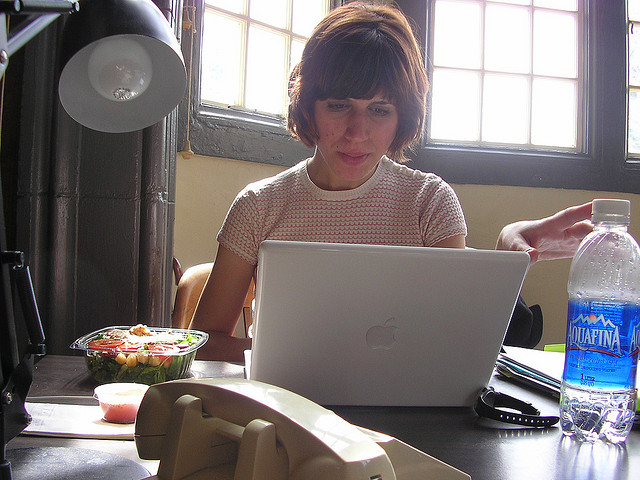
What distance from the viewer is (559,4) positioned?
3051 mm

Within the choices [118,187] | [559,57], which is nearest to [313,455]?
[118,187]

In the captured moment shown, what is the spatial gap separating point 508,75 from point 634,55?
667 millimetres

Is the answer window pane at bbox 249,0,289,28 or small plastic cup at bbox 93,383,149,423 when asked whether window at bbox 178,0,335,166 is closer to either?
window pane at bbox 249,0,289,28

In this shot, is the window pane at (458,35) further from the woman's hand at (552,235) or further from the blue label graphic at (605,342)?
the blue label graphic at (605,342)

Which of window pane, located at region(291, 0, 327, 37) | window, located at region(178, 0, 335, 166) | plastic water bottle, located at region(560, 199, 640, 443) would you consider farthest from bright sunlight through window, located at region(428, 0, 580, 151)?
plastic water bottle, located at region(560, 199, 640, 443)

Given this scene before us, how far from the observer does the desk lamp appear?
1.72 feet

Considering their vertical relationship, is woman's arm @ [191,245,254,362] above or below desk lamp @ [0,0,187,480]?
below

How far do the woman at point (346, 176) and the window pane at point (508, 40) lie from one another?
1660 millimetres

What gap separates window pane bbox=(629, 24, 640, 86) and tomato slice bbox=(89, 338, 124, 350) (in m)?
2.97

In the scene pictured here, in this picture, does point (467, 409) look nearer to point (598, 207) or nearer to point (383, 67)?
point (598, 207)

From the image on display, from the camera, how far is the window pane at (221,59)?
7.96ft

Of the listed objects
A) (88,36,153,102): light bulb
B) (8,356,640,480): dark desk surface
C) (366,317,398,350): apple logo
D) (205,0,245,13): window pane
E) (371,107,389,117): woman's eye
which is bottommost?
(8,356,640,480): dark desk surface

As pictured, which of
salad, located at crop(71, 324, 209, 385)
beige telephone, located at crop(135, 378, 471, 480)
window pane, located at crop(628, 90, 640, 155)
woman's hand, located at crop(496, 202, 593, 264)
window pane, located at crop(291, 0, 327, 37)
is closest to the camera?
beige telephone, located at crop(135, 378, 471, 480)

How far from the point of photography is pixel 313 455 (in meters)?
0.43
